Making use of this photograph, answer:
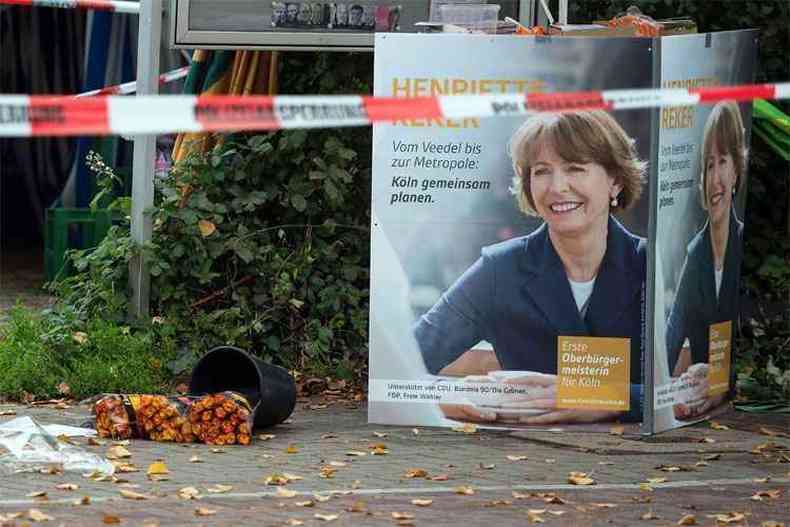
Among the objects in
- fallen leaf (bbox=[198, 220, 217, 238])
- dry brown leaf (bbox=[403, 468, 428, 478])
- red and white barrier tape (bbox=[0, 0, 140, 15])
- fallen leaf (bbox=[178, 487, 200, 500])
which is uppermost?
red and white barrier tape (bbox=[0, 0, 140, 15])

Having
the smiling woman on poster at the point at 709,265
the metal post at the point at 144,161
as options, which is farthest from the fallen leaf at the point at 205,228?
the smiling woman on poster at the point at 709,265

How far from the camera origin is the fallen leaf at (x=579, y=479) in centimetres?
828

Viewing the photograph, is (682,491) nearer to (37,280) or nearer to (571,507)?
(571,507)

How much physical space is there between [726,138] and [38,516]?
4882 millimetres

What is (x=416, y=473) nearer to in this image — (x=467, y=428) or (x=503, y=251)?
(x=467, y=428)

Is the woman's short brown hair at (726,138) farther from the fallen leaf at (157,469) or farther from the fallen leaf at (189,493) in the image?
the fallen leaf at (189,493)

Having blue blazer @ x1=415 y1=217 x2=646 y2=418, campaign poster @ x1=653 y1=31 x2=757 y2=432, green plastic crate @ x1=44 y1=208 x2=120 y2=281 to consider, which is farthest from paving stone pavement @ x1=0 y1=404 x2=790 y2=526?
green plastic crate @ x1=44 y1=208 x2=120 y2=281

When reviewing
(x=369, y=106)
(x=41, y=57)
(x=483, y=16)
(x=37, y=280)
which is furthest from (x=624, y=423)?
(x=41, y=57)

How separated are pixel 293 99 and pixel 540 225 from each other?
313cm

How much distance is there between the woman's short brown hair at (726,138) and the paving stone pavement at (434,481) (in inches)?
58.4

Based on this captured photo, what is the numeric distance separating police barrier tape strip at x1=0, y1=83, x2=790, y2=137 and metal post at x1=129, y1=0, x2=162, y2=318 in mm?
4135

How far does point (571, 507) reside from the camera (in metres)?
7.69

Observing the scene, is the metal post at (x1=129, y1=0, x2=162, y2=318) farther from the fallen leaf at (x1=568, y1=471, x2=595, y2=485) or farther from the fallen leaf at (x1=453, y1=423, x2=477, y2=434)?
the fallen leaf at (x1=568, y1=471, x2=595, y2=485)

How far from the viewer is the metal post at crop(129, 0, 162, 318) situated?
36.3 feet
